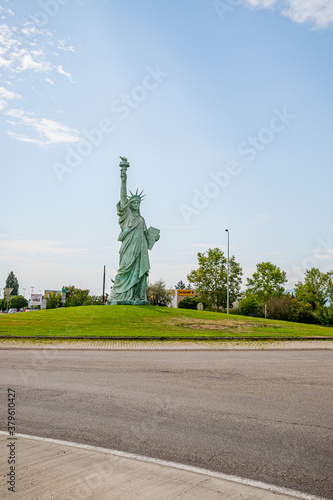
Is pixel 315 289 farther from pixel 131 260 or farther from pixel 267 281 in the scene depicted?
pixel 131 260

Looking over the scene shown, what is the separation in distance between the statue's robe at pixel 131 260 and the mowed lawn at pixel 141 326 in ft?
25.1

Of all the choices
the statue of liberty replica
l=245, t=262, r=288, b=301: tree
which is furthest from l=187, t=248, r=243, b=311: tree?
the statue of liberty replica

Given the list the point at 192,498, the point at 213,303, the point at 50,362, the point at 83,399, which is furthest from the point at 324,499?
the point at 213,303

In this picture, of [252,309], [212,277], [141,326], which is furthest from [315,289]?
[141,326]

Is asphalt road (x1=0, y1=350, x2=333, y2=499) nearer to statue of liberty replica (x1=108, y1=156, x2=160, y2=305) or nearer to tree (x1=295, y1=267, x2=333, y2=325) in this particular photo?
statue of liberty replica (x1=108, y1=156, x2=160, y2=305)

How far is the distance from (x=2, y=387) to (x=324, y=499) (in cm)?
662

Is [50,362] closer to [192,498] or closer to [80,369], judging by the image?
[80,369]

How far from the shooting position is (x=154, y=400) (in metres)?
7.54

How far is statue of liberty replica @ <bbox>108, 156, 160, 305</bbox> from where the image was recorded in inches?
1578

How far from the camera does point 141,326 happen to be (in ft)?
81.3

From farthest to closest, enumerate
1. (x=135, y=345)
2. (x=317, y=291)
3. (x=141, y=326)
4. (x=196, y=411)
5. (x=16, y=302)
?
(x=16, y=302)
(x=317, y=291)
(x=141, y=326)
(x=135, y=345)
(x=196, y=411)

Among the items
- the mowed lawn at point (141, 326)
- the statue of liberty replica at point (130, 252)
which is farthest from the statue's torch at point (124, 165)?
the mowed lawn at point (141, 326)

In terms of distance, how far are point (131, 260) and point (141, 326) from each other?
15.9 meters

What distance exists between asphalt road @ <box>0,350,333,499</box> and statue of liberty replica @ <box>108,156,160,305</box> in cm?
2785
